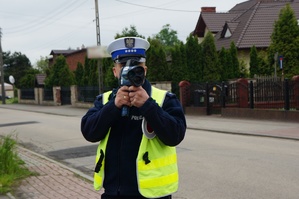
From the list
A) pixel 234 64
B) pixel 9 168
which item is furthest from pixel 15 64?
pixel 9 168

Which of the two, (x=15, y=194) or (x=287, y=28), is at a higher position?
(x=287, y=28)

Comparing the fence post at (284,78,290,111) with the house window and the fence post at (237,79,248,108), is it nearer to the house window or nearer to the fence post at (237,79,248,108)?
the fence post at (237,79,248,108)

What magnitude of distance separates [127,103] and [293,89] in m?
14.8

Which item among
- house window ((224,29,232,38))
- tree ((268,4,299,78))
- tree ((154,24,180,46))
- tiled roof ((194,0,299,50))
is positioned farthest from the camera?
tree ((154,24,180,46))

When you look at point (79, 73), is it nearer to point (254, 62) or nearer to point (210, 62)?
point (210, 62)

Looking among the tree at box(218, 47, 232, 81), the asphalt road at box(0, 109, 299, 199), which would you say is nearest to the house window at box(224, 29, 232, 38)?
the tree at box(218, 47, 232, 81)

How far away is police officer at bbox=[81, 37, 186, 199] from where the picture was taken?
253cm

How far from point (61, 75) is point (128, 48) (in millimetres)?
37901

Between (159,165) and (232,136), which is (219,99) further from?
(159,165)

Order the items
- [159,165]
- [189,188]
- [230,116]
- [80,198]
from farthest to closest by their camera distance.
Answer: [230,116] → [189,188] → [80,198] → [159,165]

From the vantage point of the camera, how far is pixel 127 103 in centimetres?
245

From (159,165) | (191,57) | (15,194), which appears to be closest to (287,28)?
(191,57)

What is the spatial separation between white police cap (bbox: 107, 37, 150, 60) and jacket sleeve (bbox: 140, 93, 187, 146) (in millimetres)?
343

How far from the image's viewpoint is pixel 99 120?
8.61 ft
